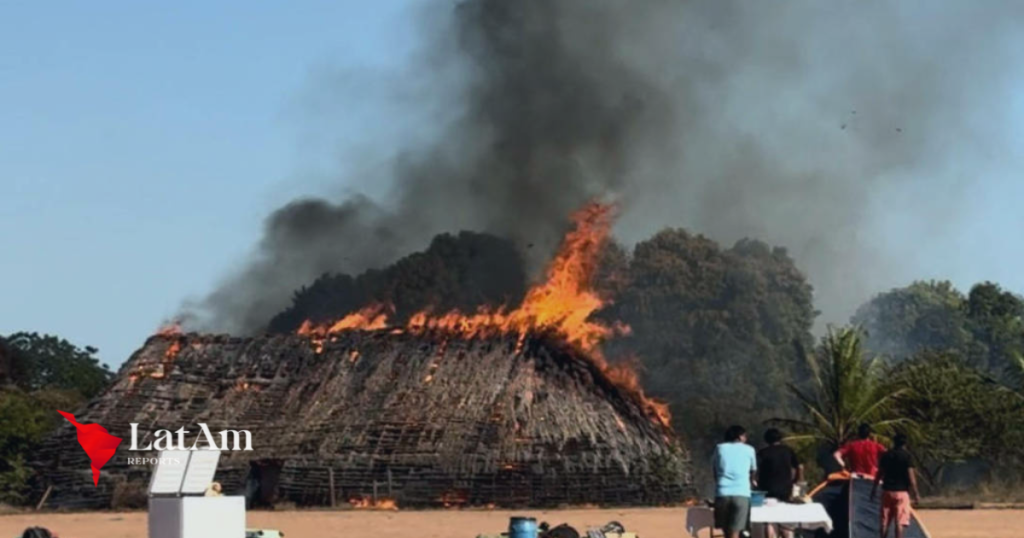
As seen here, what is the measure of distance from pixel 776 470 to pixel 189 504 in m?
6.06

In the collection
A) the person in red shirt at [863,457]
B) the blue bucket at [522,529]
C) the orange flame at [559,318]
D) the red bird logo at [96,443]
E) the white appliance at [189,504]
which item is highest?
the orange flame at [559,318]

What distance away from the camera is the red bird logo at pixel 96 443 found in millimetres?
43938

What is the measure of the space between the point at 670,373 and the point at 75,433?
3985 cm

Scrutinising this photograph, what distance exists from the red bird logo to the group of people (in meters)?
28.0

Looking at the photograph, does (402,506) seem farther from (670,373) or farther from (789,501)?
(670,373)

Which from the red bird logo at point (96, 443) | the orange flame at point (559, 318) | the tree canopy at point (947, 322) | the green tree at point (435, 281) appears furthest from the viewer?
the tree canopy at point (947, 322)

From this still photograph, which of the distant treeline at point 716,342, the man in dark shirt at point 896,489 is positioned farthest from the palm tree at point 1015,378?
the man in dark shirt at point 896,489

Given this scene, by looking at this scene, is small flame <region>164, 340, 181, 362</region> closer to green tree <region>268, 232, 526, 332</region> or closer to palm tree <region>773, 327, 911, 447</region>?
palm tree <region>773, 327, 911, 447</region>

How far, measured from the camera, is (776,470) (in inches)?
710

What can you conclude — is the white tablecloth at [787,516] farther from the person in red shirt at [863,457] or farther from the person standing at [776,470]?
the person in red shirt at [863,457]

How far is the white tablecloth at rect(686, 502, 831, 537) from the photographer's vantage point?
1703cm

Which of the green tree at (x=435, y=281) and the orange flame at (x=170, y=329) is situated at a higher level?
the green tree at (x=435, y=281)

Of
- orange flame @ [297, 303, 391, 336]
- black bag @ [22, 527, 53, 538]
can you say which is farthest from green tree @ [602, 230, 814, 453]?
black bag @ [22, 527, 53, 538]

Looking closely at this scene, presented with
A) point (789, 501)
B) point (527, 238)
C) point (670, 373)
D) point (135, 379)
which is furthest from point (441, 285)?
point (789, 501)
